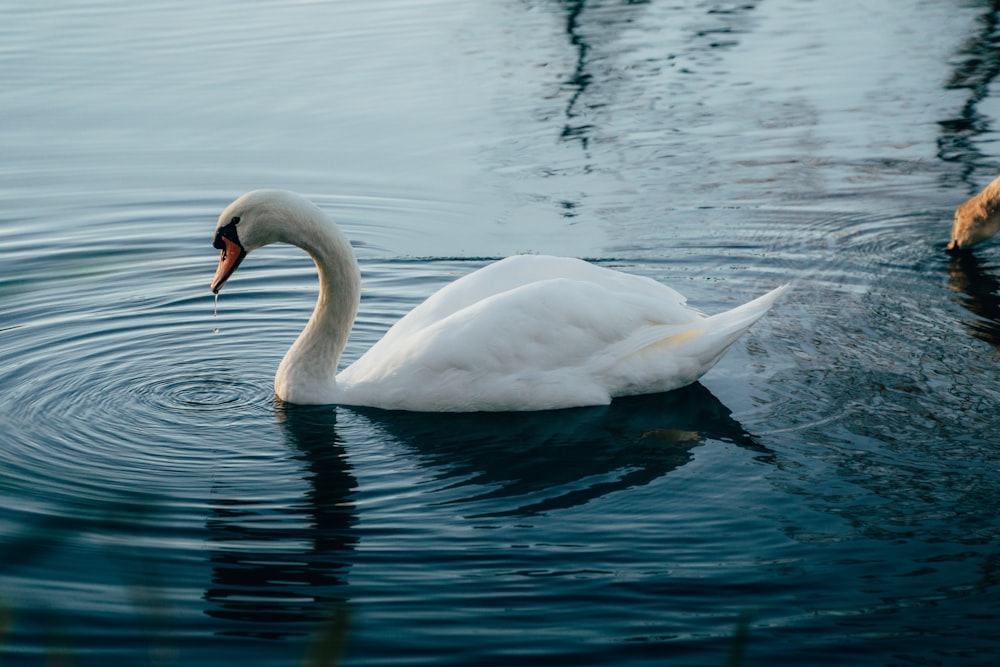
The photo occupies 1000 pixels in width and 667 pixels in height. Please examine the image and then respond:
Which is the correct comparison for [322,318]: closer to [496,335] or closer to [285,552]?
[496,335]

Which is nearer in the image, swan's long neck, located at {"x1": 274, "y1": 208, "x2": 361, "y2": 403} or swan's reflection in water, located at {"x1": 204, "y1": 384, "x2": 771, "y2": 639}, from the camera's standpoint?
swan's reflection in water, located at {"x1": 204, "y1": 384, "x2": 771, "y2": 639}

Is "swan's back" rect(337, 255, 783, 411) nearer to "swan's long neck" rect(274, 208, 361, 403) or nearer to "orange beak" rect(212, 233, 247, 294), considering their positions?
"swan's long neck" rect(274, 208, 361, 403)

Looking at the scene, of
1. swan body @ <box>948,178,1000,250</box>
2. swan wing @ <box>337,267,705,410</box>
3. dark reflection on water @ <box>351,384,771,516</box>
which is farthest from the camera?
swan body @ <box>948,178,1000,250</box>

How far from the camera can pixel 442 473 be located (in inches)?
233

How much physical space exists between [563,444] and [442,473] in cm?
67

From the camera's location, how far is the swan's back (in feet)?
21.1

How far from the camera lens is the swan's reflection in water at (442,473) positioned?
15.8 ft

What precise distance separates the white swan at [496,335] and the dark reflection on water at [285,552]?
653 millimetres

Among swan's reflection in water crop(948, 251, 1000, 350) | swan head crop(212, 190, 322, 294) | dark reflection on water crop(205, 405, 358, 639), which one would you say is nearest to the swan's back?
dark reflection on water crop(205, 405, 358, 639)

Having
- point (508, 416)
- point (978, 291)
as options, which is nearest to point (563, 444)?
point (508, 416)

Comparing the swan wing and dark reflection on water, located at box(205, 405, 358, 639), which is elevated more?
the swan wing

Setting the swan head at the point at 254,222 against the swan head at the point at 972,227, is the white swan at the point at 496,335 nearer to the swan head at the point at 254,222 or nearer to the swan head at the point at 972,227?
the swan head at the point at 254,222

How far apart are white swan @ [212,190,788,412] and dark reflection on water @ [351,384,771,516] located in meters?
0.10

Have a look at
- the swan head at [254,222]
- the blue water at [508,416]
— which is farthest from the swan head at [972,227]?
the swan head at [254,222]
